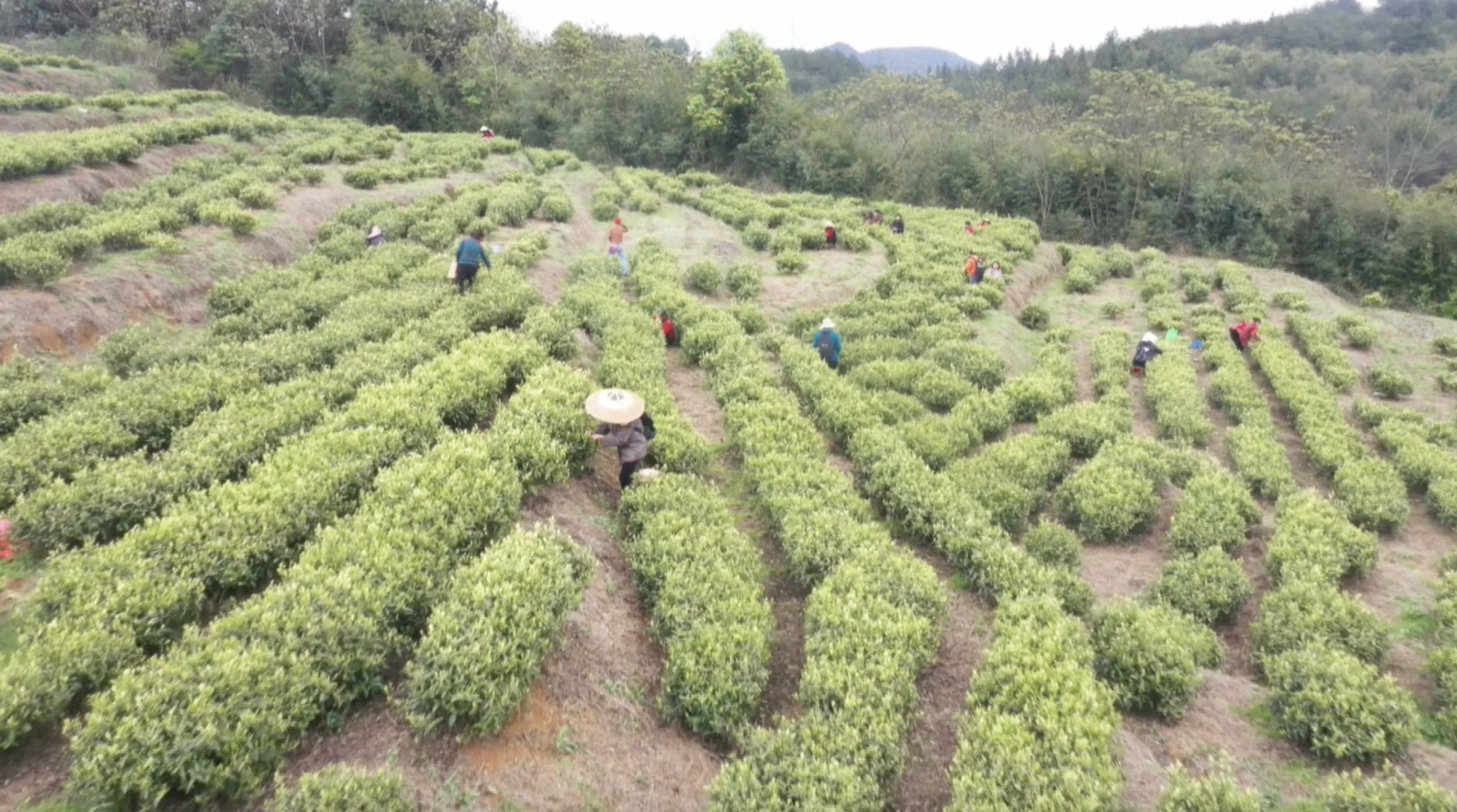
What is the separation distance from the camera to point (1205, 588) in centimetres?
1127

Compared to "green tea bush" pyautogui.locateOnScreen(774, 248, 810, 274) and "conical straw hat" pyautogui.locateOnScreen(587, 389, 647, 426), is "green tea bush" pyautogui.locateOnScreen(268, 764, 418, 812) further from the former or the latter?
"green tea bush" pyautogui.locateOnScreen(774, 248, 810, 274)

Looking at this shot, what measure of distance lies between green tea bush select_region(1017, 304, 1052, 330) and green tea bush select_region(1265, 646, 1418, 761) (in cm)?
1792

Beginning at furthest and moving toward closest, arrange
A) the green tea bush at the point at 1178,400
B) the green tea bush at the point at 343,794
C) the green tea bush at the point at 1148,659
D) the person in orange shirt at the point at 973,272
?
1. the person in orange shirt at the point at 973,272
2. the green tea bush at the point at 1178,400
3. the green tea bush at the point at 1148,659
4. the green tea bush at the point at 343,794

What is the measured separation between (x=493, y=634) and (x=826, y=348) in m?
13.2

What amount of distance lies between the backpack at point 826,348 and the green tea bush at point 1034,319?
10.7m

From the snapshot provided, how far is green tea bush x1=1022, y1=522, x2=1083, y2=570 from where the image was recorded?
12.2m

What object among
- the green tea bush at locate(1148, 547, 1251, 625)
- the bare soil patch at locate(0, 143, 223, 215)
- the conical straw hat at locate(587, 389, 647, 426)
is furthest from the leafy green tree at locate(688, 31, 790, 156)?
the green tea bush at locate(1148, 547, 1251, 625)

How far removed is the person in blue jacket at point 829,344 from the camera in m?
18.8

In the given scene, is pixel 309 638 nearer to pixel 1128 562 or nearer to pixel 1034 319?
pixel 1128 562

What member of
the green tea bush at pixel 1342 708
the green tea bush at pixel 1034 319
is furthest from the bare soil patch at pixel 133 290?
the green tea bush at pixel 1034 319

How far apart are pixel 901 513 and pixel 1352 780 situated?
6615 millimetres

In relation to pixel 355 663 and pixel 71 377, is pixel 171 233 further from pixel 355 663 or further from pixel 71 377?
pixel 355 663

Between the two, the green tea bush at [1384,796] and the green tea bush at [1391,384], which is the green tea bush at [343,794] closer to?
the green tea bush at [1384,796]

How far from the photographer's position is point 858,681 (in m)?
8.07
